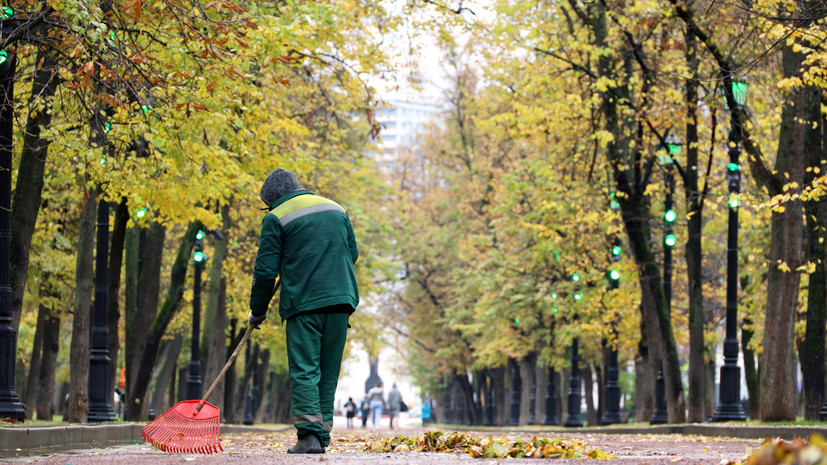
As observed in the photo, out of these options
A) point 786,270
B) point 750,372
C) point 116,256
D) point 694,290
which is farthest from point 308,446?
point 750,372

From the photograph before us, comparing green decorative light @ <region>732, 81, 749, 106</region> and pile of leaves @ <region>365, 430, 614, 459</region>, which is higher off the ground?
green decorative light @ <region>732, 81, 749, 106</region>

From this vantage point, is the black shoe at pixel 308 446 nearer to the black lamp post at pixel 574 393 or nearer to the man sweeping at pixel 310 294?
the man sweeping at pixel 310 294

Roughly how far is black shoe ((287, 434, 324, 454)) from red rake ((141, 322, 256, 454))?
2.04ft

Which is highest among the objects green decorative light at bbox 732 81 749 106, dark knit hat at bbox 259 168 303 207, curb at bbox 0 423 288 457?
green decorative light at bbox 732 81 749 106

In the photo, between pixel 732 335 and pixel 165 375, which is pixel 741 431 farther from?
pixel 165 375

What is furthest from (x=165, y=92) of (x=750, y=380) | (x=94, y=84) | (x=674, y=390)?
(x=750, y=380)

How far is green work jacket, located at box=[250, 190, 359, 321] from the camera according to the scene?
8.34 meters

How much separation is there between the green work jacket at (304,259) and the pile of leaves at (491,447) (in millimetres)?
1274

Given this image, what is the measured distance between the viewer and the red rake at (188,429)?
8.41 meters

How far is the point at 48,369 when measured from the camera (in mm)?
25828

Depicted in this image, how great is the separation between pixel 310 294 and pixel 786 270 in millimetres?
9917

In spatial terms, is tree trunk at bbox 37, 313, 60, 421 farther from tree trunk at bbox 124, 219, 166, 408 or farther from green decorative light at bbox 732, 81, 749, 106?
green decorative light at bbox 732, 81, 749, 106

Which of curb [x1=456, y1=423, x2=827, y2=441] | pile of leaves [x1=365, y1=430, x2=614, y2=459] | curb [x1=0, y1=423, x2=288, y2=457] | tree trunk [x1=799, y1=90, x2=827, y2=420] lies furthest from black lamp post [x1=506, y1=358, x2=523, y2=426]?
pile of leaves [x1=365, y1=430, x2=614, y2=459]

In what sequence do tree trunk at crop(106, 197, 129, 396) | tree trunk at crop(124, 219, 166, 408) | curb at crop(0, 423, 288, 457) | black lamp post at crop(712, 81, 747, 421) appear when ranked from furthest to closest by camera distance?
tree trunk at crop(124, 219, 166, 408)
black lamp post at crop(712, 81, 747, 421)
tree trunk at crop(106, 197, 129, 396)
curb at crop(0, 423, 288, 457)
